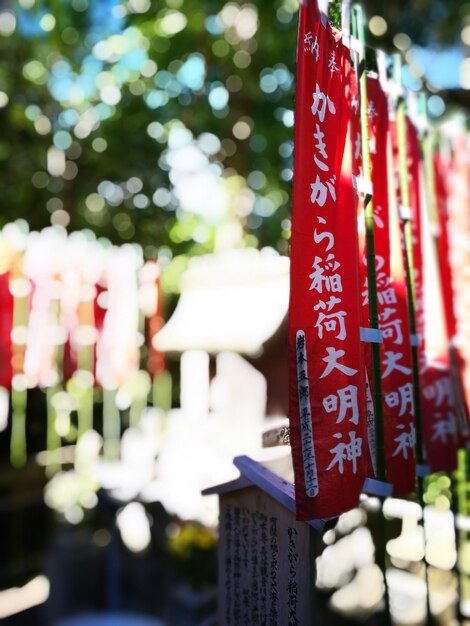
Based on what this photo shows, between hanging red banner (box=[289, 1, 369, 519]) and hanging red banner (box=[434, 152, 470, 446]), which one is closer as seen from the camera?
hanging red banner (box=[289, 1, 369, 519])

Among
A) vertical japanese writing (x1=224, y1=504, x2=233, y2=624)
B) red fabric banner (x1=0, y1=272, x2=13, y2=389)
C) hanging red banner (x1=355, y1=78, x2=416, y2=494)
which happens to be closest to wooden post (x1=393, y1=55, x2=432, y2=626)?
hanging red banner (x1=355, y1=78, x2=416, y2=494)

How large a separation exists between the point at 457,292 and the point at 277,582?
3.38 meters

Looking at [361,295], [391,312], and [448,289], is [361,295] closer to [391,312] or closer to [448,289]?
[391,312]

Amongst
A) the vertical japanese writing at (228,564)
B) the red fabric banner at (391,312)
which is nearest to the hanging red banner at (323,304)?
the red fabric banner at (391,312)

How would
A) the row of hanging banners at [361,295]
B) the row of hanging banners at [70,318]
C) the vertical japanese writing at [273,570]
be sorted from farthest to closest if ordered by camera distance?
1. the row of hanging banners at [70,318]
2. the vertical japanese writing at [273,570]
3. the row of hanging banners at [361,295]

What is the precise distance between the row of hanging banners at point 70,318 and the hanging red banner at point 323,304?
220 inches

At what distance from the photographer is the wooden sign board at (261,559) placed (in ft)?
11.4

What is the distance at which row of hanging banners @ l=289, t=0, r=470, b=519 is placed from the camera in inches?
130

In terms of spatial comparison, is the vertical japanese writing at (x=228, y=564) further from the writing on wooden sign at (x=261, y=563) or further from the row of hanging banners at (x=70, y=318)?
the row of hanging banners at (x=70, y=318)

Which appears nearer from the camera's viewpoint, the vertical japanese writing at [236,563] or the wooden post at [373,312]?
the wooden post at [373,312]

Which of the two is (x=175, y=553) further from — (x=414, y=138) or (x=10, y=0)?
(x=10, y=0)

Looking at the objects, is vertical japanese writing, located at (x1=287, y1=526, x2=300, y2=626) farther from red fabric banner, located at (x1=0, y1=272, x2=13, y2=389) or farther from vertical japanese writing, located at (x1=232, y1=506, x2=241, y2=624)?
red fabric banner, located at (x1=0, y1=272, x2=13, y2=389)

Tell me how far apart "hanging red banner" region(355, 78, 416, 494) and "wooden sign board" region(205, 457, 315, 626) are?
970mm

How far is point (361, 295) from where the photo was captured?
3943 mm
